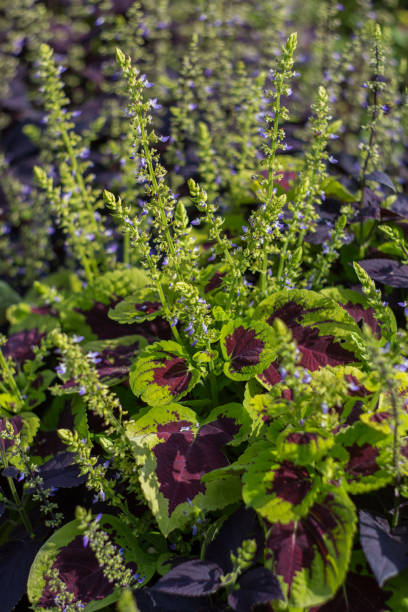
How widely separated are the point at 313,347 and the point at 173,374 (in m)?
0.52

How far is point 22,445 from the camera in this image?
1.92 meters

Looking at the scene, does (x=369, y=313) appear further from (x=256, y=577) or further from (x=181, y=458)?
(x=256, y=577)

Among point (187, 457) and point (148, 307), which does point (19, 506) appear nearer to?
point (187, 457)

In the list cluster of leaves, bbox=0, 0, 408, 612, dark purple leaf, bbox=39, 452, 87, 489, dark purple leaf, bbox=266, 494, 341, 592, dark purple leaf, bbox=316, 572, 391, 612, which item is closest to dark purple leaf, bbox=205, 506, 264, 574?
cluster of leaves, bbox=0, 0, 408, 612

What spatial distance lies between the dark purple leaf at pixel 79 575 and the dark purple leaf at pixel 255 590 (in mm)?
495

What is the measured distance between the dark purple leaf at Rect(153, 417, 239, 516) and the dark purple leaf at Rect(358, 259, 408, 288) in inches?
31.8

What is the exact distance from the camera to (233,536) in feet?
5.26

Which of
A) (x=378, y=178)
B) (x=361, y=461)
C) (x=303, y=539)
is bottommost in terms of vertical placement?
(x=303, y=539)

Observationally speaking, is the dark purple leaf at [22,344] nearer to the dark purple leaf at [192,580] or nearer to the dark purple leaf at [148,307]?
the dark purple leaf at [148,307]

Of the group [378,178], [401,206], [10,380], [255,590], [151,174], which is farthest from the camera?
[401,206]

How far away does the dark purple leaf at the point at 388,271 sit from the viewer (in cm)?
208

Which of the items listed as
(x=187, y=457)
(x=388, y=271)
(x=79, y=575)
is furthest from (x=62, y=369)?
(x=388, y=271)

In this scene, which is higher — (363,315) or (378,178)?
(378,178)

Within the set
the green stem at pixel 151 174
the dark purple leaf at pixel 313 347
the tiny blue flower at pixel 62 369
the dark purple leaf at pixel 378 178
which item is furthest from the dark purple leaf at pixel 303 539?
the dark purple leaf at pixel 378 178
